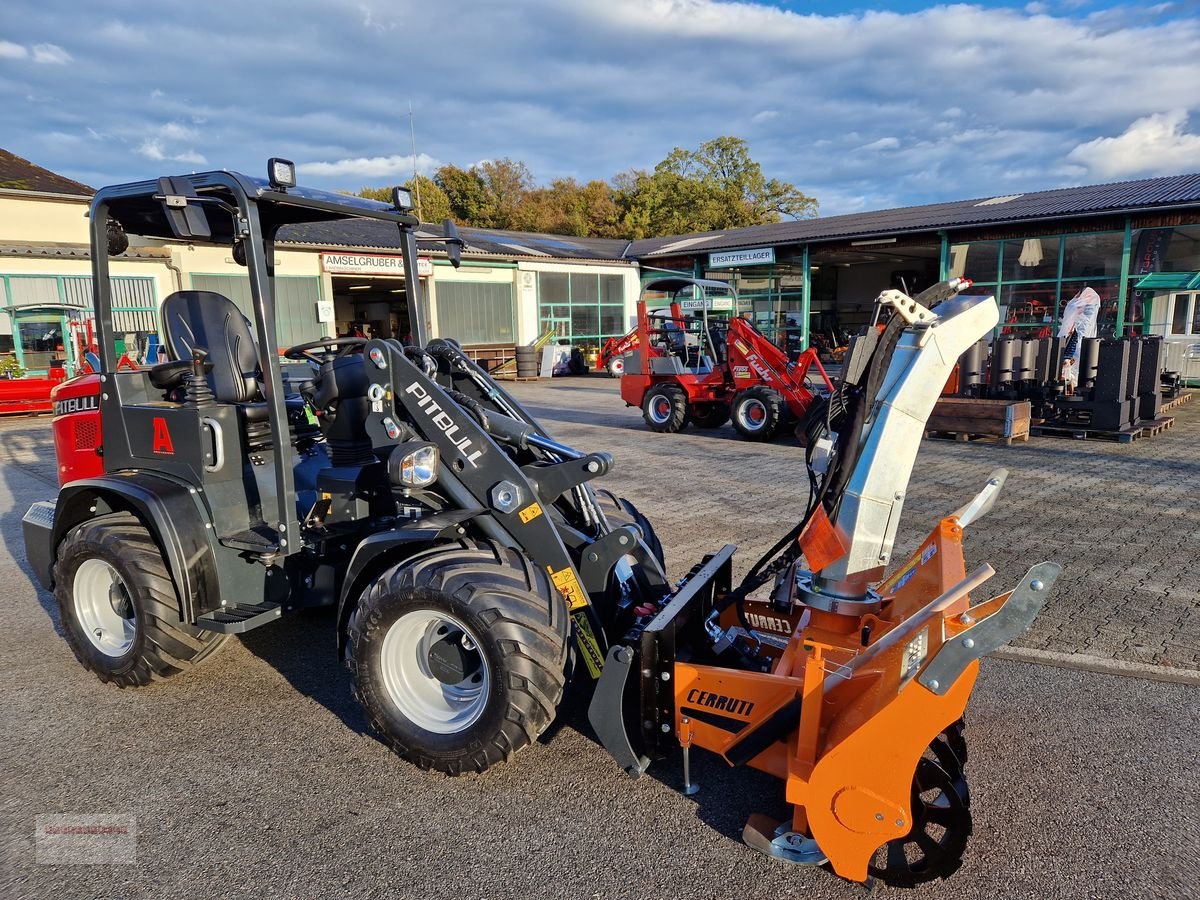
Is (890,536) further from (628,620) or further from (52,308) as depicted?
(52,308)

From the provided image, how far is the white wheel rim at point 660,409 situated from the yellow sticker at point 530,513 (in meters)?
9.83

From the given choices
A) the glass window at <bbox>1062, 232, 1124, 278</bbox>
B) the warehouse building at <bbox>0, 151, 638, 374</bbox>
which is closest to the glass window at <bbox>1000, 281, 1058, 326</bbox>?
the glass window at <bbox>1062, 232, 1124, 278</bbox>

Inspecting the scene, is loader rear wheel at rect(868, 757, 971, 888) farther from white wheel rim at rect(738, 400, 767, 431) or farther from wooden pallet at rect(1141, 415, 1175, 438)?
wooden pallet at rect(1141, 415, 1175, 438)

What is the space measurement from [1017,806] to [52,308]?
1964 cm

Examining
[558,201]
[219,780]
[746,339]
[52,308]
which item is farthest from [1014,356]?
[558,201]

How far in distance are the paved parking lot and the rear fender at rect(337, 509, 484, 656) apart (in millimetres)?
657

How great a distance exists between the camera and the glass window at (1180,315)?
17703 mm

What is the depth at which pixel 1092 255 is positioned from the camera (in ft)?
59.8

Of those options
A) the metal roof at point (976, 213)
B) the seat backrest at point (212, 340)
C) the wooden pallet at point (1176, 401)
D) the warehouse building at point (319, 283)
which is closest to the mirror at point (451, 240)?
the seat backrest at point (212, 340)

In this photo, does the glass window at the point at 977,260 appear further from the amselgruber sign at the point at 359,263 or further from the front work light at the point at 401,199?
the front work light at the point at 401,199

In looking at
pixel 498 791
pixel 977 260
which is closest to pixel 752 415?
pixel 498 791

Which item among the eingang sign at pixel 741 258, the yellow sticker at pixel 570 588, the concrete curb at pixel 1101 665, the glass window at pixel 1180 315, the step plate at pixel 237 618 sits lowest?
the concrete curb at pixel 1101 665

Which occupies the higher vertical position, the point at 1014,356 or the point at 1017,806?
the point at 1014,356

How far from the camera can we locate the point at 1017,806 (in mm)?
3002
